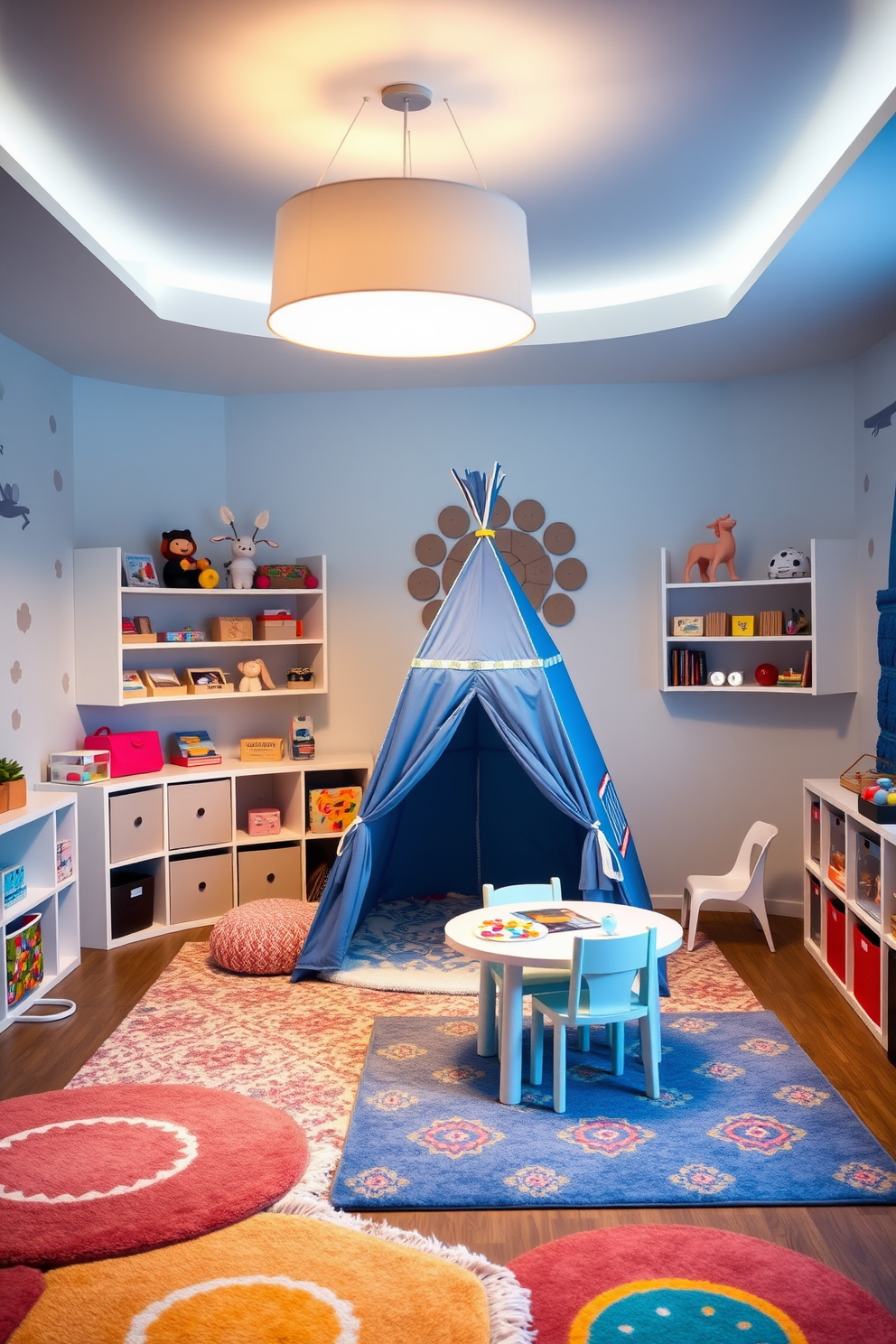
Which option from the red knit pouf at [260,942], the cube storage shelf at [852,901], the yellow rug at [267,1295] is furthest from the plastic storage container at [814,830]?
the yellow rug at [267,1295]

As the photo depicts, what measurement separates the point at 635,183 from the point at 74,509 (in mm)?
3566

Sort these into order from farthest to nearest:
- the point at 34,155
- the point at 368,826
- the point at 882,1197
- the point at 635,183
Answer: the point at 368,826 → the point at 635,183 → the point at 34,155 → the point at 882,1197

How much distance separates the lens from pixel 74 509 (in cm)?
617

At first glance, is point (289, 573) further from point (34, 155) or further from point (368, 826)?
point (34, 155)

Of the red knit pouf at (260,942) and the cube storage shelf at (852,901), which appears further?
the red knit pouf at (260,942)

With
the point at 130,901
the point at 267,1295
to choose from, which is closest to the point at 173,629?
the point at 130,901

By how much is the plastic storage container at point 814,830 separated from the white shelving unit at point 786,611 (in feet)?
2.20

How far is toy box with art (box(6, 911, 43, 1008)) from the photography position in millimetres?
4707

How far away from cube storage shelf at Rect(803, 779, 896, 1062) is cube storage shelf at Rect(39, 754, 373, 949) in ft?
8.27

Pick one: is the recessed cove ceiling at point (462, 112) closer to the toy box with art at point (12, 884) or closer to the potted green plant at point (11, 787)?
the potted green plant at point (11, 787)

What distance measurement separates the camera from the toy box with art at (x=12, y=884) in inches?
183

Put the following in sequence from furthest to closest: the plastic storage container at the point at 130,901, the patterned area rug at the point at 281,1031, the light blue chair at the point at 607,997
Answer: the plastic storage container at the point at 130,901
the patterned area rug at the point at 281,1031
the light blue chair at the point at 607,997

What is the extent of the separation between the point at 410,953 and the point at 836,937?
203 centimetres

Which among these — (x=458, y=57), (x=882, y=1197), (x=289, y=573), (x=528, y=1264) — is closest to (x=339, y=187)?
(x=458, y=57)
